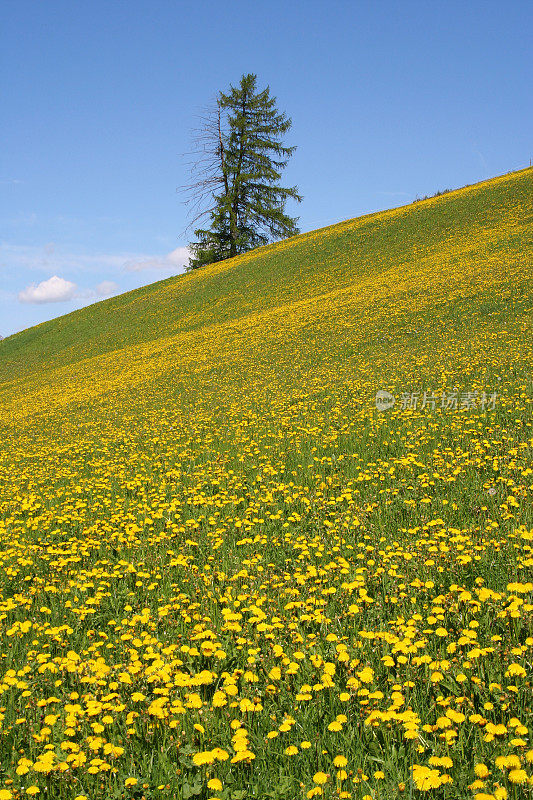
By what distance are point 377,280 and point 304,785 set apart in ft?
70.3

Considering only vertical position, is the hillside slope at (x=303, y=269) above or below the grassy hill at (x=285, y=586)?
above

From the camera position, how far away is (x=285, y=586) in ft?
13.5

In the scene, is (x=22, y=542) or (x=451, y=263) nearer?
(x=22, y=542)

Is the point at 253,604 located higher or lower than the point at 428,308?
lower

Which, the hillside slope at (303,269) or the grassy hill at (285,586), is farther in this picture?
the hillside slope at (303,269)

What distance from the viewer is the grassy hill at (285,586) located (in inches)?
97.8

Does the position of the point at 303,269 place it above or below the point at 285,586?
A: above

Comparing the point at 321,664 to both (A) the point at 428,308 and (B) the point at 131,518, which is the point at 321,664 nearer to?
(B) the point at 131,518

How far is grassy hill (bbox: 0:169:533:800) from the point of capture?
248 centimetres

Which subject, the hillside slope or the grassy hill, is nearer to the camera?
the grassy hill

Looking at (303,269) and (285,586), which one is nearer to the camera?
(285,586)

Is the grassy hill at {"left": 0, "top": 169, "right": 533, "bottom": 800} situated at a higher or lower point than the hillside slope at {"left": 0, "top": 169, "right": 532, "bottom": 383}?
lower

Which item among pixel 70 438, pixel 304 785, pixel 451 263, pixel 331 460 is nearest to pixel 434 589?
pixel 304 785

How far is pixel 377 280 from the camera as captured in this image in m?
22.0
